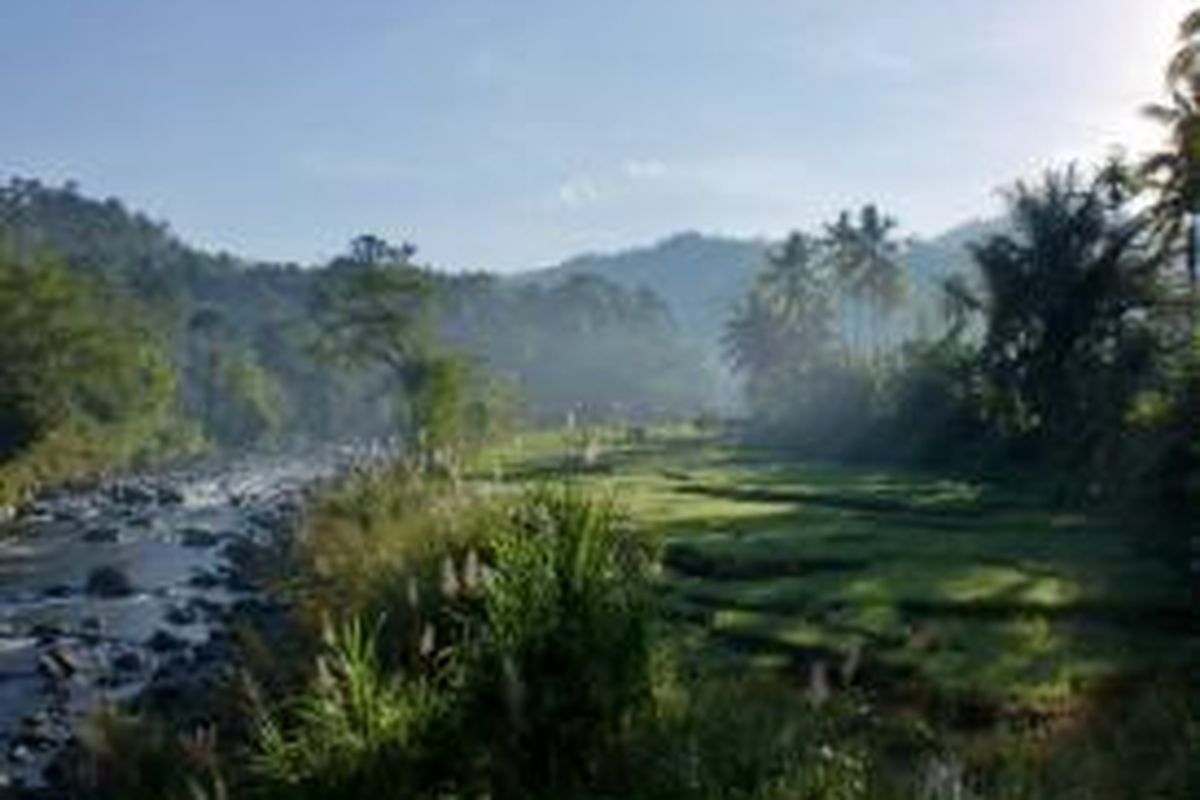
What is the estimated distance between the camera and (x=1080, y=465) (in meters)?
49.8

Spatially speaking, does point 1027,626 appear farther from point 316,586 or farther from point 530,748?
point 530,748

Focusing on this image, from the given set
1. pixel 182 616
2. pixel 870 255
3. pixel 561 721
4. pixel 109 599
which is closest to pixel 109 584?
pixel 109 599

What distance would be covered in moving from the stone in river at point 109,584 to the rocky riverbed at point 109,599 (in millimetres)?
59

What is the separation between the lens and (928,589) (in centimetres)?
3014

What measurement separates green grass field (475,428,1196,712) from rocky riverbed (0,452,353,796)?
30.2ft

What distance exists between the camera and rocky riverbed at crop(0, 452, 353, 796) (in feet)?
118

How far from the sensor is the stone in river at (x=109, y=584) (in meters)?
55.3

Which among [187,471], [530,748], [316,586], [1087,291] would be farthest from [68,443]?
[530,748]

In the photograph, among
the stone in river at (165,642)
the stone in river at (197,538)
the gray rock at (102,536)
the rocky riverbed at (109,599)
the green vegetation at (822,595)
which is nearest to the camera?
the green vegetation at (822,595)

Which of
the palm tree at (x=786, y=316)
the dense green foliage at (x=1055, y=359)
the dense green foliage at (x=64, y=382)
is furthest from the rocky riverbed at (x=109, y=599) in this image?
the palm tree at (x=786, y=316)

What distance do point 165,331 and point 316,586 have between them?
543ft

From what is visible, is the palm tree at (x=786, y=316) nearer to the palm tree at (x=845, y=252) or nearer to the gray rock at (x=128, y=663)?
the palm tree at (x=845, y=252)

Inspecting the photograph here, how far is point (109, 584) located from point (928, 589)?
32507 millimetres

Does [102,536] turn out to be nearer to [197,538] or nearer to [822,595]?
[197,538]
